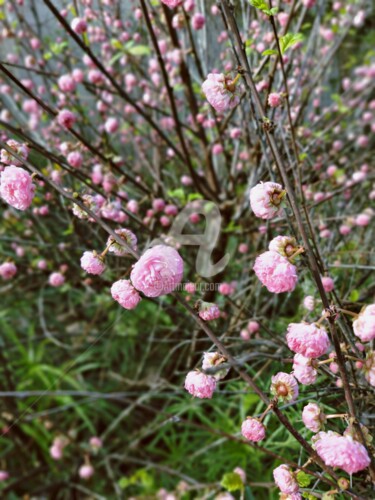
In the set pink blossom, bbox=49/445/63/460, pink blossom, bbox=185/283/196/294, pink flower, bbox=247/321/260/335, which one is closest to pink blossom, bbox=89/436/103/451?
pink blossom, bbox=49/445/63/460

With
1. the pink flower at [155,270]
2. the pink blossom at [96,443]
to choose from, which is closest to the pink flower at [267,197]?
the pink flower at [155,270]

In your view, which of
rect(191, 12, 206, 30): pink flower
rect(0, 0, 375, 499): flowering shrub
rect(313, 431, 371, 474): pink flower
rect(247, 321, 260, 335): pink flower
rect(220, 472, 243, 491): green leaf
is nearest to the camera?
rect(313, 431, 371, 474): pink flower

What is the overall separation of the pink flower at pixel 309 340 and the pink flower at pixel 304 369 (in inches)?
2.2

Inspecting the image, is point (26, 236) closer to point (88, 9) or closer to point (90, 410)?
point (90, 410)

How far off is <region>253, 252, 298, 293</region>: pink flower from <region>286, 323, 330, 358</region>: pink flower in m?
0.06

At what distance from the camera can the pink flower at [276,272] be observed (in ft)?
2.06

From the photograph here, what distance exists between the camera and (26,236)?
2076mm

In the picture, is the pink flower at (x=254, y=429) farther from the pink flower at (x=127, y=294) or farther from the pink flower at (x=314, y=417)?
the pink flower at (x=127, y=294)

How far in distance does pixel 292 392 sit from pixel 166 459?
50.7 inches

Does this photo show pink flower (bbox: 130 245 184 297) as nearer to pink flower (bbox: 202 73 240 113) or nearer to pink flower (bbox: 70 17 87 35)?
pink flower (bbox: 202 73 240 113)

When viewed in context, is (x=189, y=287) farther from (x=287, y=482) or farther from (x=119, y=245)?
(x=287, y=482)

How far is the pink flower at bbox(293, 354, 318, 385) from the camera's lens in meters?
0.69

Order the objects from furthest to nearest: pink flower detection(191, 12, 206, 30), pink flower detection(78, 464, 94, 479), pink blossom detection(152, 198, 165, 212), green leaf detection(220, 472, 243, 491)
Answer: pink flower detection(78, 464, 94, 479), pink blossom detection(152, 198, 165, 212), pink flower detection(191, 12, 206, 30), green leaf detection(220, 472, 243, 491)

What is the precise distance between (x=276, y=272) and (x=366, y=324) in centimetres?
13
